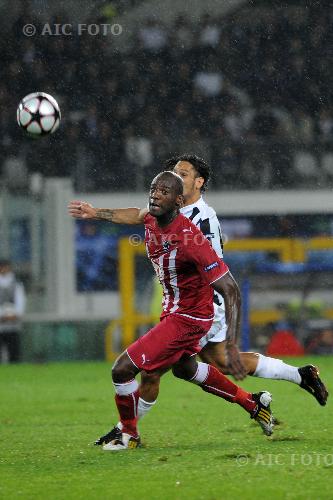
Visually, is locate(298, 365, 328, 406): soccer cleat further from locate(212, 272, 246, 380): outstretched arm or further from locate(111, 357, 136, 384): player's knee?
locate(111, 357, 136, 384): player's knee

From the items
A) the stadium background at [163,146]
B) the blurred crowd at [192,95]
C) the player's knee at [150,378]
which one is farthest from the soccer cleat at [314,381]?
the blurred crowd at [192,95]

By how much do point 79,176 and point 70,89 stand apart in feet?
6.69

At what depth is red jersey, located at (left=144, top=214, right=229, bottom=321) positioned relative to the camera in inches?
263

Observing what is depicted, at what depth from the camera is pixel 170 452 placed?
6.61 meters

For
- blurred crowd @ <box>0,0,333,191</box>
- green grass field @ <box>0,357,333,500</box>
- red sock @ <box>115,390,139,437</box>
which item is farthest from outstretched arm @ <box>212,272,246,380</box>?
blurred crowd @ <box>0,0,333,191</box>

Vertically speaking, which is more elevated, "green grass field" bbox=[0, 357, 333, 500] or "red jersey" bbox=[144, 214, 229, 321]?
"red jersey" bbox=[144, 214, 229, 321]

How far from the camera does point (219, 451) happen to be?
260 inches

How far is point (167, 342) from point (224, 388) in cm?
64

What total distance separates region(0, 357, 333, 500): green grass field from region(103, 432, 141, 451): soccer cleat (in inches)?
2.7

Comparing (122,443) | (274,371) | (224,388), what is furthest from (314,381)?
(122,443)

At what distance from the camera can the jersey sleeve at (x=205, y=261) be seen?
6539 mm

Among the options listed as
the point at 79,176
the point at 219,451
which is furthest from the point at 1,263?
the point at 219,451

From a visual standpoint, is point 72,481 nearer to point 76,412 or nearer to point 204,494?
point 204,494

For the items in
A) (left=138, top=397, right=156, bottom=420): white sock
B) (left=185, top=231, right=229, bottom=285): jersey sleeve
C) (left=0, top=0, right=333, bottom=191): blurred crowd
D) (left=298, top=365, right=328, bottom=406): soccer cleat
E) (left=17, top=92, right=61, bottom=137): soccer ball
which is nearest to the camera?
(left=185, top=231, right=229, bottom=285): jersey sleeve
